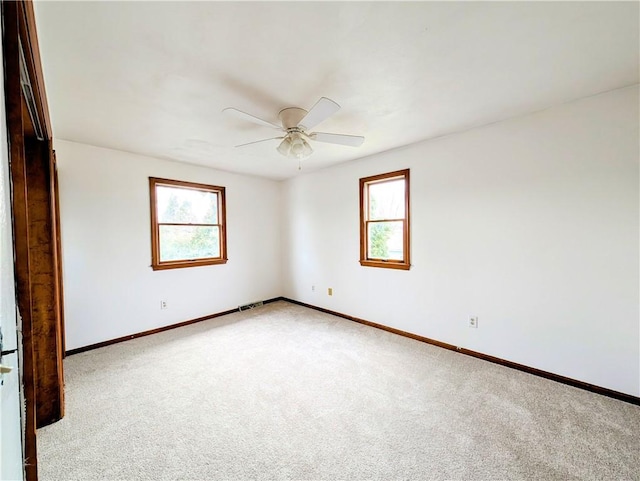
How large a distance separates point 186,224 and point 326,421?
335cm

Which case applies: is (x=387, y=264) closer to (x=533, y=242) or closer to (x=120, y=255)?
(x=533, y=242)

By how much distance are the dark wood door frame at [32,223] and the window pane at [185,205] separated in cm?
193

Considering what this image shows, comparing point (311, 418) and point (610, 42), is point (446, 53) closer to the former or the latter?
point (610, 42)

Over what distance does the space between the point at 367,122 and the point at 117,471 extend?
3.19 meters

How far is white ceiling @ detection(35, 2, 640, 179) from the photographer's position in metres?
1.39

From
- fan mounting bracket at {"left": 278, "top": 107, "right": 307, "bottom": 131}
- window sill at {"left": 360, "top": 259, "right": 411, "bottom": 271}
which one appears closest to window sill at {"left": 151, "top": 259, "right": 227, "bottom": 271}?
window sill at {"left": 360, "top": 259, "right": 411, "bottom": 271}

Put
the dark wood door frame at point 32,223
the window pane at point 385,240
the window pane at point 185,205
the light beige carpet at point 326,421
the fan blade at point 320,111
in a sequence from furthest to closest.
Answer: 1. the window pane at point 185,205
2. the window pane at point 385,240
3. the fan blade at point 320,111
4. the light beige carpet at point 326,421
5. the dark wood door frame at point 32,223

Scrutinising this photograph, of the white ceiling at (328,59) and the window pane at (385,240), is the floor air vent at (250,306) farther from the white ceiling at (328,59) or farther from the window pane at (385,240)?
the white ceiling at (328,59)

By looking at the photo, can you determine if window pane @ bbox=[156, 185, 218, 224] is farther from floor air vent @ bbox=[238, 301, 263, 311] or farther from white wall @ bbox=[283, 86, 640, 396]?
white wall @ bbox=[283, 86, 640, 396]

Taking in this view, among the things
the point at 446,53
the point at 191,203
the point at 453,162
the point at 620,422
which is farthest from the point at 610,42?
the point at 191,203

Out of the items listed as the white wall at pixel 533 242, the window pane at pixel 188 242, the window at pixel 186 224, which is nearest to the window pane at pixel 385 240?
the white wall at pixel 533 242

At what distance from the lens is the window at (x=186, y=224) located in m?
3.78

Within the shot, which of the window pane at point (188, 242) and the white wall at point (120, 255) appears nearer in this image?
the white wall at point (120, 255)

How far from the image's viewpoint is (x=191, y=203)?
418 cm
